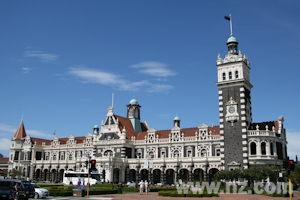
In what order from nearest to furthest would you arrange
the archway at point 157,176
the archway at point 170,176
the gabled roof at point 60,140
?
the archway at point 170,176 → the archway at point 157,176 → the gabled roof at point 60,140

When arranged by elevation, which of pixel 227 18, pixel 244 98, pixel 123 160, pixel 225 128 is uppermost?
pixel 227 18

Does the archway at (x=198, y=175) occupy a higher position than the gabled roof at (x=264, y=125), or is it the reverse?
the gabled roof at (x=264, y=125)

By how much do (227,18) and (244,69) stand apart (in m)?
11.2

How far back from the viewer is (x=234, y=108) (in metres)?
58.8

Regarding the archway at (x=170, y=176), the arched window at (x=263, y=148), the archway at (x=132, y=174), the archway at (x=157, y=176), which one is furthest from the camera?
the archway at (x=132, y=174)

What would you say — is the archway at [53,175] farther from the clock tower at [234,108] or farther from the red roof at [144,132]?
the clock tower at [234,108]

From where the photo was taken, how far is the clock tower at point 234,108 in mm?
56938

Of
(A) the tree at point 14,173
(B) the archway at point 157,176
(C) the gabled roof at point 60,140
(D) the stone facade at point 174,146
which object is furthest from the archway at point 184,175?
(A) the tree at point 14,173

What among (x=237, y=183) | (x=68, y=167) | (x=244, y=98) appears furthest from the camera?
(x=68, y=167)

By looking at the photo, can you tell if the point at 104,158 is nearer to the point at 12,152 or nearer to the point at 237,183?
the point at 237,183

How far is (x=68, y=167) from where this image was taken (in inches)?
3371

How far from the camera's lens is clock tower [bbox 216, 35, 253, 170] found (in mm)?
56938

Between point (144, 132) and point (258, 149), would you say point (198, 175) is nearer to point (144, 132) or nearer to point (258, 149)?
point (258, 149)

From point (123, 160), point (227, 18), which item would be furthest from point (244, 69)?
point (123, 160)
